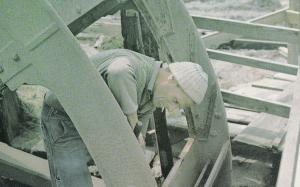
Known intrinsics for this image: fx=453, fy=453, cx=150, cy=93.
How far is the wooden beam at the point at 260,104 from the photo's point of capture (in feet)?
14.5

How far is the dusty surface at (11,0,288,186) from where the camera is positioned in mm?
4555

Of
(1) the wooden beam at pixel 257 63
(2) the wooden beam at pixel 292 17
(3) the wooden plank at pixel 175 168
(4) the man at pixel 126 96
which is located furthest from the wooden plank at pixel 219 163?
(2) the wooden beam at pixel 292 17

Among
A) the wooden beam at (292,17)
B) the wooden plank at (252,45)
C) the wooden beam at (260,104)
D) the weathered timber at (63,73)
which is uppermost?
the weathered timber at (63,73)

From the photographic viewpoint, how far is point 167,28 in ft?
12.4

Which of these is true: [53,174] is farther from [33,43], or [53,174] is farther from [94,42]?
[94,42]

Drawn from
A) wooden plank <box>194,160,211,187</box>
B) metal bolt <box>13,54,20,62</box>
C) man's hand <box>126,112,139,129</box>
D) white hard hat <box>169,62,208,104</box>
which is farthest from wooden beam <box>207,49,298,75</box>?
metal bolt <box>13,54,20,62</box>

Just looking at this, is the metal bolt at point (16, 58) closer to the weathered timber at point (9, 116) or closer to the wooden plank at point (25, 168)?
the wooden plank at point (25, 168)

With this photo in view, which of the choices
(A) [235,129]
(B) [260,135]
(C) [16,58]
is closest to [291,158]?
(C) [16,58]

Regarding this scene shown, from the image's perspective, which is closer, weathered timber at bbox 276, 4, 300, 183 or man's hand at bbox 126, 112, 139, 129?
weathered timber at bbox 276, 4, 300, 183

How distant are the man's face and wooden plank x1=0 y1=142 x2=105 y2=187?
1.21m

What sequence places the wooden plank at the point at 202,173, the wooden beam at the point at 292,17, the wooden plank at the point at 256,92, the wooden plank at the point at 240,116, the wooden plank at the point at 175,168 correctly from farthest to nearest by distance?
the wooden beam at the point at 292,17
the wooden plank at the point at 256,92
the wooden plank at the point at 240,116
the wooden plank at the point at 202,173
the wooden plank at the point at 175,168

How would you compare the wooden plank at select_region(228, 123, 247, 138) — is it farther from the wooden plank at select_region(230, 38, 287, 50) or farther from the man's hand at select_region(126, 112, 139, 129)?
the wooden plank at select_region(230, 38, 287, 50)

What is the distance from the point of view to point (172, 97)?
2926 millimetres

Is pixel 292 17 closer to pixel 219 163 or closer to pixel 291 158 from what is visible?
pixel 219 163
